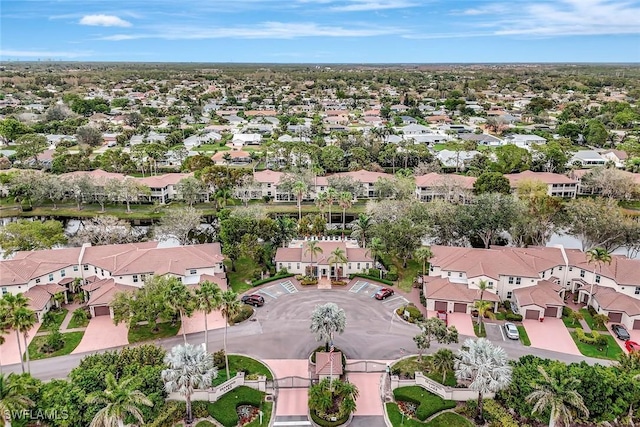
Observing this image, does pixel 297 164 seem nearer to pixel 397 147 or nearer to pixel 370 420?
pixel 397 147

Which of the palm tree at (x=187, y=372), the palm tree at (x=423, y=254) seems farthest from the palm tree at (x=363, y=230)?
the palm tree at (x=187, y=372)

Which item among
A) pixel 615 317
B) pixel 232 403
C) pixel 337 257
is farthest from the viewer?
pixel 337 257

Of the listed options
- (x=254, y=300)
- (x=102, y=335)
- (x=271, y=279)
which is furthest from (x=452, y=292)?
(x=102, y=335)

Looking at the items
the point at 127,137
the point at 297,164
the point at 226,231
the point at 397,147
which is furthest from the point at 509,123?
the point at 226,231

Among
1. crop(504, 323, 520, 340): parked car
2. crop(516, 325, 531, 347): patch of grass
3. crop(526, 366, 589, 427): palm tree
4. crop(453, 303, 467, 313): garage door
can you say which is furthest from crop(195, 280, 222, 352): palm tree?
crop(516, 325, 531, 347): patch of grass

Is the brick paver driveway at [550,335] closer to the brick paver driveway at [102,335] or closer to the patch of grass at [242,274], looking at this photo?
the patch of grass at [242,274]

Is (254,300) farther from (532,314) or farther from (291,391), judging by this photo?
(532,314)
